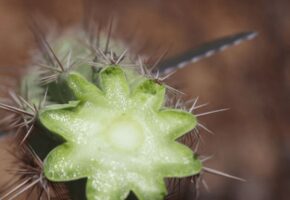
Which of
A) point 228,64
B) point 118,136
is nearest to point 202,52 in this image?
point 118,136

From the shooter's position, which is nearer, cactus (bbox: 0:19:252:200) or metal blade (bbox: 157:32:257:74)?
cactus (bbox: 0:19:252:200)

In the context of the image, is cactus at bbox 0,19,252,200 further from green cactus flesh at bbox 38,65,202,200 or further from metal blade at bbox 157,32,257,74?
metal blade at bbox 157,32,257,74

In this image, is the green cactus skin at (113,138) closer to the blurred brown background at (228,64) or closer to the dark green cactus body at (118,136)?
the dark green cactus body at (118,136)

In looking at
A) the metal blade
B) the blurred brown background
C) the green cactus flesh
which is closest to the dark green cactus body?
the green cactus flesh

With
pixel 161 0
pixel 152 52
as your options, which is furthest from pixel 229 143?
pixel 161 0

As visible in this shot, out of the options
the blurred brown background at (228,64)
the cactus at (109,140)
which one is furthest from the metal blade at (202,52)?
the blurred brown background at (228,64)

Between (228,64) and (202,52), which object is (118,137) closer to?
(202,52)
